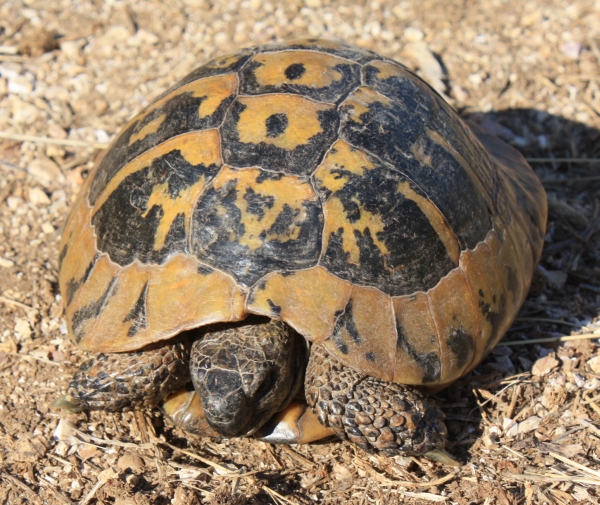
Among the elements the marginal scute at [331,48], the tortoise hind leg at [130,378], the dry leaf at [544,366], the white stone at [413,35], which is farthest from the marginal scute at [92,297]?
the white stone at [413,35]

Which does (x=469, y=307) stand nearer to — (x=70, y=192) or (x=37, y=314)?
(x=37, y=314)

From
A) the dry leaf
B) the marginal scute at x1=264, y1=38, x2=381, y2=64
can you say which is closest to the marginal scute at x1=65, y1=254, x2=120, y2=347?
the marginal scute at x1=264, y1=38, x2=381, y2=64

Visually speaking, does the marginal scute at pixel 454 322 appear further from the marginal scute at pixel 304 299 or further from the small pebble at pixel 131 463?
the small pebble at pixel 131 463

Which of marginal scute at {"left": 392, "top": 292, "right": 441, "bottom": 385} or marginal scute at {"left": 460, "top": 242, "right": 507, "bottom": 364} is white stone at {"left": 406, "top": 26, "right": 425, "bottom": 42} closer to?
marginal scute at {"left": 460, "top": 242, "right": 507, "bottom": 364}

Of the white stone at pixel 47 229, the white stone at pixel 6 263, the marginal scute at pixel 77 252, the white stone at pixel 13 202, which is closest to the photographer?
the marginal scute at pixel 77 252

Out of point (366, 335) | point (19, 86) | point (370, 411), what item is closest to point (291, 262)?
point (366, 335)

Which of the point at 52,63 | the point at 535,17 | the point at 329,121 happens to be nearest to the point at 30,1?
the point at 52,63
